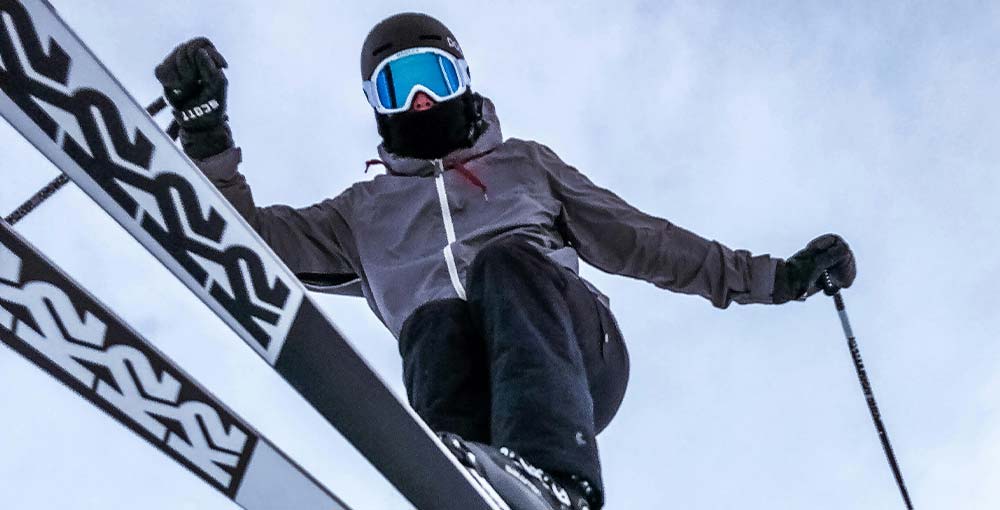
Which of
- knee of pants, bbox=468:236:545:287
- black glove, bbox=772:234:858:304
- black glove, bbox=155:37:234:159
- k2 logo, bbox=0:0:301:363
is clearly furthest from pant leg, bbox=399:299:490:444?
black glove, bbox=772:234:858:304

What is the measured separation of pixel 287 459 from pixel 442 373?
3.37 feet

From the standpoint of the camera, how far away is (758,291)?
3908 mm

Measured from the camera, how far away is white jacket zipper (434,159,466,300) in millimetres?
3301

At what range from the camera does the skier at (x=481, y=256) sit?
8.52ft

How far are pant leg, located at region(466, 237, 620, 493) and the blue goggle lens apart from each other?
1.05 metres

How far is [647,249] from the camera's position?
3.87 meters

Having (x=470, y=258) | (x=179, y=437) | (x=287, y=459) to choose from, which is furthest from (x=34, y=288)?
(x=470, y=258)

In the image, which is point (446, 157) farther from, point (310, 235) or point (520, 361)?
point (520, 361)

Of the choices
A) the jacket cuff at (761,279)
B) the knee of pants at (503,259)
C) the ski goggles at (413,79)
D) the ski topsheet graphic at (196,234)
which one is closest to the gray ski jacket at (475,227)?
the jacket cuff at (761,279)

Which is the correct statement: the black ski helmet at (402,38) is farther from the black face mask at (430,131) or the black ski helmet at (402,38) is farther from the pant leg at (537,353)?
the pant leg at (537,353)

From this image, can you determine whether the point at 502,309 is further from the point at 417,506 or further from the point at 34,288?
the point at 34,288

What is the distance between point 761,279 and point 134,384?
2437mm

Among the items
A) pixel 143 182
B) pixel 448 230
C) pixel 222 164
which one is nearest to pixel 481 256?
pixel 448 230

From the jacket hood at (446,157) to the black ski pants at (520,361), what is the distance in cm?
73
